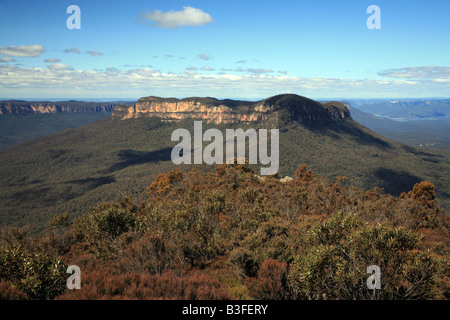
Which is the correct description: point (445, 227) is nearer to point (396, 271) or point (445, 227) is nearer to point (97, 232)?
point (396, 271)

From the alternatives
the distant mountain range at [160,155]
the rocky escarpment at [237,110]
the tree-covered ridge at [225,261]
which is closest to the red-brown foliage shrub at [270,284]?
the tree-covered ridge at [225,261]

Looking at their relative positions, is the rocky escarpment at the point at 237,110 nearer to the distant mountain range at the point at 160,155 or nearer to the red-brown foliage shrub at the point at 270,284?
the distant mountain range at the point at 160,155

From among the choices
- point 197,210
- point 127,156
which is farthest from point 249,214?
point 127,156

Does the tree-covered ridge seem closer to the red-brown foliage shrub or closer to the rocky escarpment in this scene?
the red-brown foliage shrub

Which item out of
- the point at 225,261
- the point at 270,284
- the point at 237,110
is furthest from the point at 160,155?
the point at 270,284

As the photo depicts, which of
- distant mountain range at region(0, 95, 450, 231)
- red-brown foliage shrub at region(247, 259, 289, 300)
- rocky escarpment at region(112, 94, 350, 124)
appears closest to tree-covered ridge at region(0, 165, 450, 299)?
red-brown foliage shrub at region(247, 259, 289, 300)
